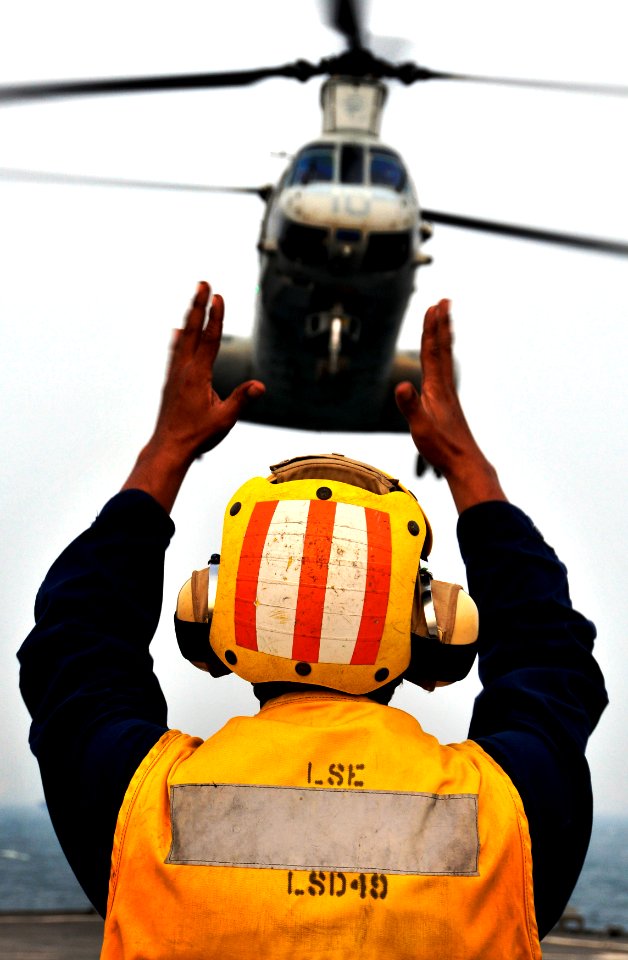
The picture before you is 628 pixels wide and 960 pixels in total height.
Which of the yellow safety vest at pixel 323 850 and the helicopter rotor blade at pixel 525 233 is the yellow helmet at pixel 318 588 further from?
the helicopter rotor blade at pixel 525 233

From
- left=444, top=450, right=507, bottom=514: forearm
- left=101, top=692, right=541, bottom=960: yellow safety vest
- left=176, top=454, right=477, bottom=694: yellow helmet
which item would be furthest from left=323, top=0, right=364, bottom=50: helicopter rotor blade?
left=101, top=692, right=541, bottom=960: yellow safety vest

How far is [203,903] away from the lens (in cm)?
175

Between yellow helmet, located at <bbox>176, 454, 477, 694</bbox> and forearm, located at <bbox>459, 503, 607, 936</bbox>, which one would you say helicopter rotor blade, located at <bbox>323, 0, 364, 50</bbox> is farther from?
yellow helmet, located at <bbox>176, 454, 477, 694</bbox>

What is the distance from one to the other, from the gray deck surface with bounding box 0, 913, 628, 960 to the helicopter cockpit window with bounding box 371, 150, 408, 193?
1380cm

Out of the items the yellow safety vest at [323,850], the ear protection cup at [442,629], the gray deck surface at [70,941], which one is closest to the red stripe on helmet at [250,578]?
the yellow safety vest at [323,850]

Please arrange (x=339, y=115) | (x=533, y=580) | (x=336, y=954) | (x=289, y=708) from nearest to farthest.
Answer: (x=336, y=954) → (x=289, y=708) → (x=533, y=580) → (x=339, y=115)

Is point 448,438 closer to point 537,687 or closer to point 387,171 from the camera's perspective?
point 537,687

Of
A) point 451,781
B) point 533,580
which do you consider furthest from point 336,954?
point 533,580

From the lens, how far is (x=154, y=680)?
221 cm

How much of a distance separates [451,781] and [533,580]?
0.58m

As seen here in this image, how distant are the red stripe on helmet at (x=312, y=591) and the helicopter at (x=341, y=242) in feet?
34.4

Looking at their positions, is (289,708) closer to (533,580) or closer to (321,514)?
(321,514)

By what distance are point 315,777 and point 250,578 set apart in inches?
15.4

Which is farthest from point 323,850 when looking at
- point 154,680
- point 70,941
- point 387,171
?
point 70,941
